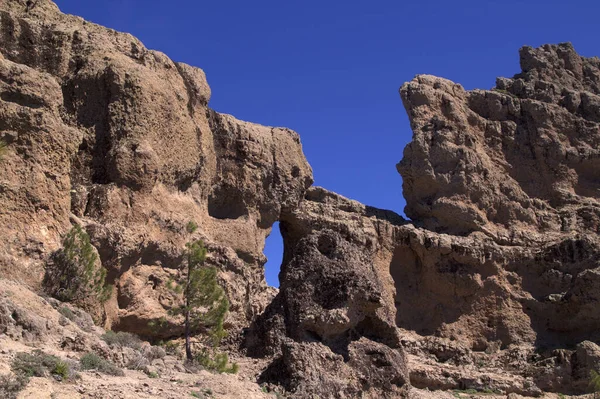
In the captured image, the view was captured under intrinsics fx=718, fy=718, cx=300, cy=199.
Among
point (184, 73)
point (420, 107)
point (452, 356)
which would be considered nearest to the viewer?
point (184, 73)

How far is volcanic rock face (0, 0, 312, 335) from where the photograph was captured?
67.6ft

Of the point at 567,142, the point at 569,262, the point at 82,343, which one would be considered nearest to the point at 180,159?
the point at 82,343

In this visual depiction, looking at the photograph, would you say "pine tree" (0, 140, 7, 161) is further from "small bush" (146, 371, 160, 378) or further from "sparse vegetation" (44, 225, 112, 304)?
"small bush" (146, 371, 160, 378)

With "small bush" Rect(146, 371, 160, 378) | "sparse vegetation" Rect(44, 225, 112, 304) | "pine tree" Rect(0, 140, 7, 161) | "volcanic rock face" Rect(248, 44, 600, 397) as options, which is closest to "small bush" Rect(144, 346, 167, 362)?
"small bush" Rect(146, 371, 160, 378)

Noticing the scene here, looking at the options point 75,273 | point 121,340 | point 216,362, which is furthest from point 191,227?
point 121,340

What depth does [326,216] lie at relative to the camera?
3359 centimetres

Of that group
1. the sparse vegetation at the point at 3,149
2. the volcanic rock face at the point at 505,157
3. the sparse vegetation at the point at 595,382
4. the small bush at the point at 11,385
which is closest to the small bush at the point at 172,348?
the sparse vegetation at the point at 3,149

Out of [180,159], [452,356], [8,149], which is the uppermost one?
[180,159]

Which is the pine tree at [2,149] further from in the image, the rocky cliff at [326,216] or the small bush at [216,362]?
the small bush at [216,362]

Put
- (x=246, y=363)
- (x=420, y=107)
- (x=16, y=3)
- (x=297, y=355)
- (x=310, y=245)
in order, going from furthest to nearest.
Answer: (x=420, y=107) < (x=16, y=3) < (x=310, y=245) < (x=246, y=363) < (x=297, y=355)

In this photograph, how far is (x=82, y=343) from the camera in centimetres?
1512

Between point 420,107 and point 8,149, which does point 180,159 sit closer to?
point 8,149

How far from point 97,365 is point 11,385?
9.14ft

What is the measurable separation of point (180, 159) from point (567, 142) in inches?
972
